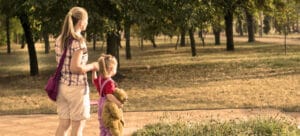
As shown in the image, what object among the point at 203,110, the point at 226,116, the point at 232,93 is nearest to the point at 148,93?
the point at 232,93

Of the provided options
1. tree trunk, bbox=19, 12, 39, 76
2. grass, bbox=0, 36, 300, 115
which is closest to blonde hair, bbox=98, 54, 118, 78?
grass, bbox=0, 36, 300, 115

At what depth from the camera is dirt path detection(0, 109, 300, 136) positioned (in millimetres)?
8883

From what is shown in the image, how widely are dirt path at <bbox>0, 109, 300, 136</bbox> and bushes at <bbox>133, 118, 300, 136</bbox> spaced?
2.03 ft

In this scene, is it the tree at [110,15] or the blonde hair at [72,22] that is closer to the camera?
the blonde hair at [72,22]

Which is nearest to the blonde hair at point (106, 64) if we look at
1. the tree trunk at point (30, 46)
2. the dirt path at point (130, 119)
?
the dirt path at point (130, 119)

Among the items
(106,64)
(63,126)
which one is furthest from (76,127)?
(106,64)

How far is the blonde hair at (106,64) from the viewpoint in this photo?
21.0 feet

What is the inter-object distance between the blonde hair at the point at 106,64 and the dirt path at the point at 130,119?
1791 mm

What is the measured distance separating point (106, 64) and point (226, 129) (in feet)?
6.82

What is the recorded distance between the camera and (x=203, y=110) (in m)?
11.1

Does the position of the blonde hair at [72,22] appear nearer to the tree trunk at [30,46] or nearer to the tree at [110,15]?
the tree at [110,15]

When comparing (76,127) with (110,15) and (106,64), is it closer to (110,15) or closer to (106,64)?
(106,64)

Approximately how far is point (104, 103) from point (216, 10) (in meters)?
14.7

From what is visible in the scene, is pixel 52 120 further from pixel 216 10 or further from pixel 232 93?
pixel 216 10
